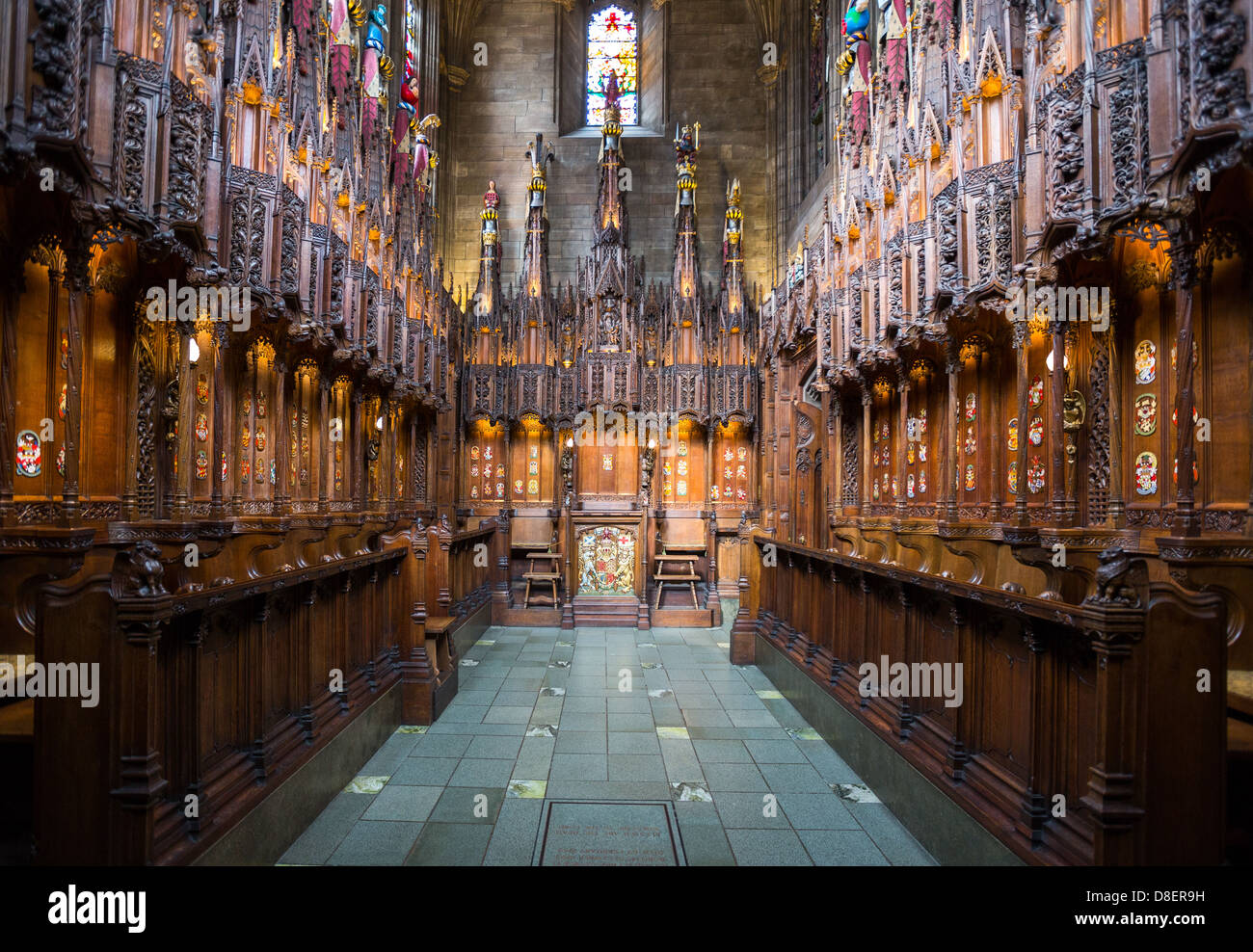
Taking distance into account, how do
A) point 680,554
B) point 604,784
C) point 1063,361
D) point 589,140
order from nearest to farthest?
1. point 604,784
2. point 1063,361
3. point 680,554
4. point 589,140

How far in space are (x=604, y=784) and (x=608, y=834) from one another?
0.78m

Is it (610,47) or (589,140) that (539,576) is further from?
(610,47)

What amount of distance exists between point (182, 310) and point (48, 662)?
4.14 metres

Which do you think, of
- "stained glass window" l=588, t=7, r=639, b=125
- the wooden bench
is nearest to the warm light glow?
the wooden bench

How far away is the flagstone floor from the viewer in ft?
12.3

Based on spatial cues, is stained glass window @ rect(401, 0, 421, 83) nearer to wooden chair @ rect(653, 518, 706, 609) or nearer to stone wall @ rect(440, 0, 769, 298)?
stone wall @ rect(440, 0, 769, 298)

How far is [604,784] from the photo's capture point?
4.67 m

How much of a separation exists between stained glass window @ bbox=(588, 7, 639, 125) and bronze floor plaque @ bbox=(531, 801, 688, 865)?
1887 cm

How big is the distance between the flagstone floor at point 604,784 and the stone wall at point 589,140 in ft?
40.8

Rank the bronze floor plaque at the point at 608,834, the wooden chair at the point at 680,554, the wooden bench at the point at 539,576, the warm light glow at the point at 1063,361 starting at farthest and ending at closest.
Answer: the wooden chair at the point at 680,554
the wooden bench at the point at 539,576
the warm light glow at the point at 1063,361
the bronze floor plaque at the point at 608,834

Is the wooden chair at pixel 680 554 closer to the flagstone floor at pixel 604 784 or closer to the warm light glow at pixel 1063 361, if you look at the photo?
the flagstone floor at pixel 604 784

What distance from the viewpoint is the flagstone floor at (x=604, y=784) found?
375cm

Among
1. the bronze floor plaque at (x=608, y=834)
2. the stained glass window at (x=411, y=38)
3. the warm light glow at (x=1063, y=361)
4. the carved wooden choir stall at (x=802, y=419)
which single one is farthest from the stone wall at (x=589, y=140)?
the bronze floor plaque at (x=608, y=834)

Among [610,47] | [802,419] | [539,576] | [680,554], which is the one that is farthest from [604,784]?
[610,47]
